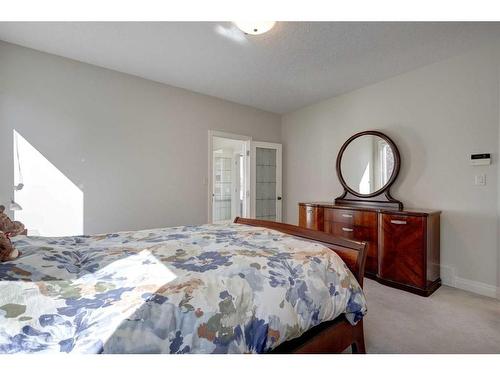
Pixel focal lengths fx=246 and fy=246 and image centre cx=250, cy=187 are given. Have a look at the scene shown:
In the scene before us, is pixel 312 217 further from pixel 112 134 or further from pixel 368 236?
pixel 112 134

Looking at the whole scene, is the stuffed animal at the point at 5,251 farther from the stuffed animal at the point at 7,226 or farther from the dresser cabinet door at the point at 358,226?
the dresser cabinet door at the point at 358,226

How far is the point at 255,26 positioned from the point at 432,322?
2852mm

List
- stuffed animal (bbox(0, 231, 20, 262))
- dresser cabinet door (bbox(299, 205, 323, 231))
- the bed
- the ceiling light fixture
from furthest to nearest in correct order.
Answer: dresser cabinet door (bbox(299, 205, 323, 231))
the ceiling light fixture
stuffed animal (bbox(0, 231, 20, 262))
the bed

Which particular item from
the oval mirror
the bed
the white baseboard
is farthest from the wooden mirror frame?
the bed

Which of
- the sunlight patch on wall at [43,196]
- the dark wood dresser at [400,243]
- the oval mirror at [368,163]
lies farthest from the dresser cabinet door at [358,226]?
the sunlight patch on wall at [43,196]

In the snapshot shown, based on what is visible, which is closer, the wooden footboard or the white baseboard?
the wooden footboard

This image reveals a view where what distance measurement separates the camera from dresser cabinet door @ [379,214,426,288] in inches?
98.6

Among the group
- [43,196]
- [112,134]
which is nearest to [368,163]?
[112,134]

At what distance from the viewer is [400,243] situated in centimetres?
264

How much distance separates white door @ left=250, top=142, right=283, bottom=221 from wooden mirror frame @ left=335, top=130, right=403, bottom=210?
1.30m

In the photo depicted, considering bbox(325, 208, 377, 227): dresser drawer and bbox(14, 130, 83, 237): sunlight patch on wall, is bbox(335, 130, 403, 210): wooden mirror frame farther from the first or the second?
bbox(14, 130, 83, 237): sunlight patch on wall

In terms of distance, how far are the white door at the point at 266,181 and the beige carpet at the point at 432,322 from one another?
2300mm

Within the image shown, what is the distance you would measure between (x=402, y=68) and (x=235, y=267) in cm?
317
